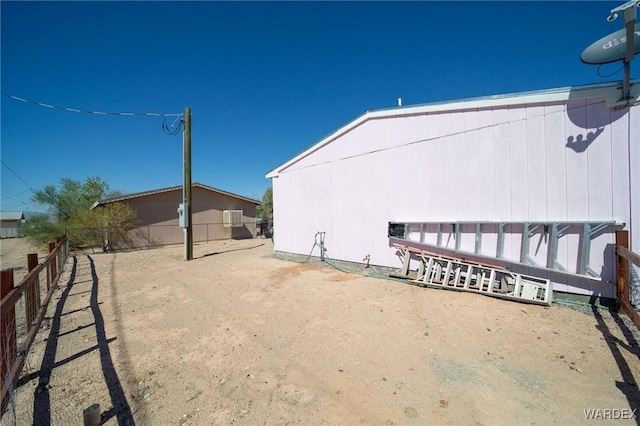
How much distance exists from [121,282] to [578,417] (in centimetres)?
830

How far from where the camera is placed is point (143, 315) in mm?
4375

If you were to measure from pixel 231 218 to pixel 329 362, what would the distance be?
615 inches

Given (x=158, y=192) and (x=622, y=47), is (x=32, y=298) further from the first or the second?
(x=158, y=192)

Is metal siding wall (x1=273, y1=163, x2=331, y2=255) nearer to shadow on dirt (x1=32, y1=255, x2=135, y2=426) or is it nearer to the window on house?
shadow on dirt (x1=32, y1=255, x2=135, y2=426)

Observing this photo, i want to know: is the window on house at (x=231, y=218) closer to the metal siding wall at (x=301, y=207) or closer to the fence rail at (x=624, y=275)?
the metal siding wall at (x=301, y=207)

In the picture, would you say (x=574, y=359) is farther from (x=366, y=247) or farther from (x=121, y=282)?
(x=121, y=282)

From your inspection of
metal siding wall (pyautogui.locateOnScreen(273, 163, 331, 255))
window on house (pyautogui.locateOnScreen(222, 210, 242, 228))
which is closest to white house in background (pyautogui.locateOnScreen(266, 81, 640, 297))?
metal siding wall (pyautogui.locateOnScreen(273, 163, 331, 255))

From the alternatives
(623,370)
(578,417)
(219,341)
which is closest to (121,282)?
(219,341)

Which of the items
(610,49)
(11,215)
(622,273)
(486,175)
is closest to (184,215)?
(486,175)

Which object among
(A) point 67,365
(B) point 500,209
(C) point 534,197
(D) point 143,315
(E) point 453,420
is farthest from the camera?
(B) point 500,209

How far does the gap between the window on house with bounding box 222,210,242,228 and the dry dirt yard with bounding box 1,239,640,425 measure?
12236 millimetres

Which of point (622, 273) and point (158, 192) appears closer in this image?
point (622, 273)

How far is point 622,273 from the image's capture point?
3896 millimetres

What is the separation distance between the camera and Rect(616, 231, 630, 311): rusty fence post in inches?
149
